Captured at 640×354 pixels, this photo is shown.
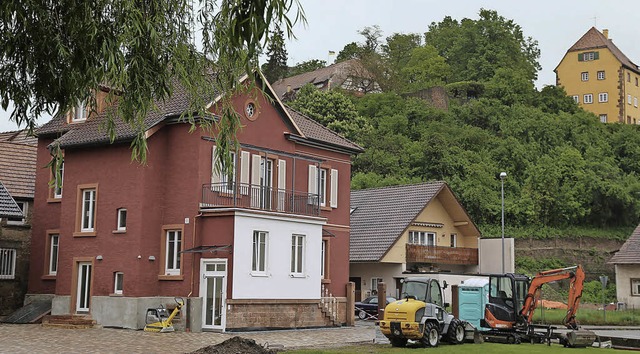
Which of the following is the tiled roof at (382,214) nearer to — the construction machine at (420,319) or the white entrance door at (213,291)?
the white entrance door at (213,291)

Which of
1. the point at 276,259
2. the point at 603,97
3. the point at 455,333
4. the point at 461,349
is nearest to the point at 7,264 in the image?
the point at 276,259

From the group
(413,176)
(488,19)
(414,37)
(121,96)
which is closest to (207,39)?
(121,96)

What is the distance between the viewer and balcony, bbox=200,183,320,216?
30141 mm

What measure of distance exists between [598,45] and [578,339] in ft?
246

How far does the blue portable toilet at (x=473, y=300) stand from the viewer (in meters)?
29.7

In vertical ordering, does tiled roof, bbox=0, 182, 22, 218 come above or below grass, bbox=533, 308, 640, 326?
above

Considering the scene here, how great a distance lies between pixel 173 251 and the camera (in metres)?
30.5

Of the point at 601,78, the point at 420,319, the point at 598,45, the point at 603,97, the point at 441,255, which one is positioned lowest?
the point at 420,319

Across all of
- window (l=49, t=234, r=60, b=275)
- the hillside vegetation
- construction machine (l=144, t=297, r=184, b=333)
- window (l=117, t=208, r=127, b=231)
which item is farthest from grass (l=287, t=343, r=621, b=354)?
the hillside vegetation

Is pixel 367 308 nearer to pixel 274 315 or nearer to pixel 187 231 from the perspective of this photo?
pixel 274 315

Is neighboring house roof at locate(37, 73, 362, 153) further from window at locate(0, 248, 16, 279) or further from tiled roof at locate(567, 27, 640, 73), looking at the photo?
tiled roof at locate(567, 27, 640, 73)

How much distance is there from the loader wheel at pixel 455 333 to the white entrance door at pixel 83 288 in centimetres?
1390

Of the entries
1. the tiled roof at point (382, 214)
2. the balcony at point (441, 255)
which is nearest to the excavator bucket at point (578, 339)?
the tiled roof at point (382, 214)

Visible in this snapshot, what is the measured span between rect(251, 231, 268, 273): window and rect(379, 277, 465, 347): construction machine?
5.95 m
